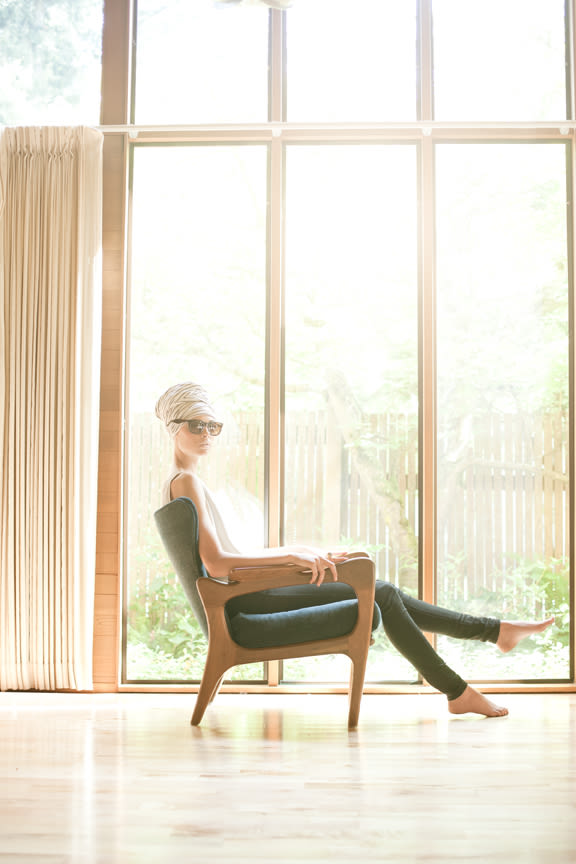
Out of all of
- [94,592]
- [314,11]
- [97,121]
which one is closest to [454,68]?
[314,11]

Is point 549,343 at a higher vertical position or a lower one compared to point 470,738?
higher

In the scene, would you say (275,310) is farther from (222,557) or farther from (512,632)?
(512,632)

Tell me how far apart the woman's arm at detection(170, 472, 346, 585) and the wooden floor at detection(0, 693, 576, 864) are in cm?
56

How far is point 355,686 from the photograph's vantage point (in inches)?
116

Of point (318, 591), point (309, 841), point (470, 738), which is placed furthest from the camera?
point (318, 591)

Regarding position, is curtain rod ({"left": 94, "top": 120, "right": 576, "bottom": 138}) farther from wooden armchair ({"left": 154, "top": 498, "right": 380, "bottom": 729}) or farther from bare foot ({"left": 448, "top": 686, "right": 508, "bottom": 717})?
bare foot ({"left": 448, "top": 686, "right": 508, "bottom": 717})

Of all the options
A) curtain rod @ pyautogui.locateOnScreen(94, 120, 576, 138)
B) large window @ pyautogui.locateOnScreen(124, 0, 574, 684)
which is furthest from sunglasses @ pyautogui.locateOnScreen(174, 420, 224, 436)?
curtain rod @ pyautogui.locateOnScreen(94, 120, 576, 138)

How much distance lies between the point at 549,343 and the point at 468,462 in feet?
2.26

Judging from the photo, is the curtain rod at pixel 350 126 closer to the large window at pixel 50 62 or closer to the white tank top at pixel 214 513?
the large window at pixel 50 62

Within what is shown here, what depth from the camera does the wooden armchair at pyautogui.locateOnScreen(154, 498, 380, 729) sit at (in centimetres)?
288

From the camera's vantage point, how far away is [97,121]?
4.05 meters

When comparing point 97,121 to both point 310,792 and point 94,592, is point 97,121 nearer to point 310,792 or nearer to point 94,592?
point 94,592

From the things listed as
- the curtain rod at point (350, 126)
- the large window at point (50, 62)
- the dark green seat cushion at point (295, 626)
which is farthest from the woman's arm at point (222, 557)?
the large window at point (50, 62)

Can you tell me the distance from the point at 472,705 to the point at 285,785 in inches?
44.5
